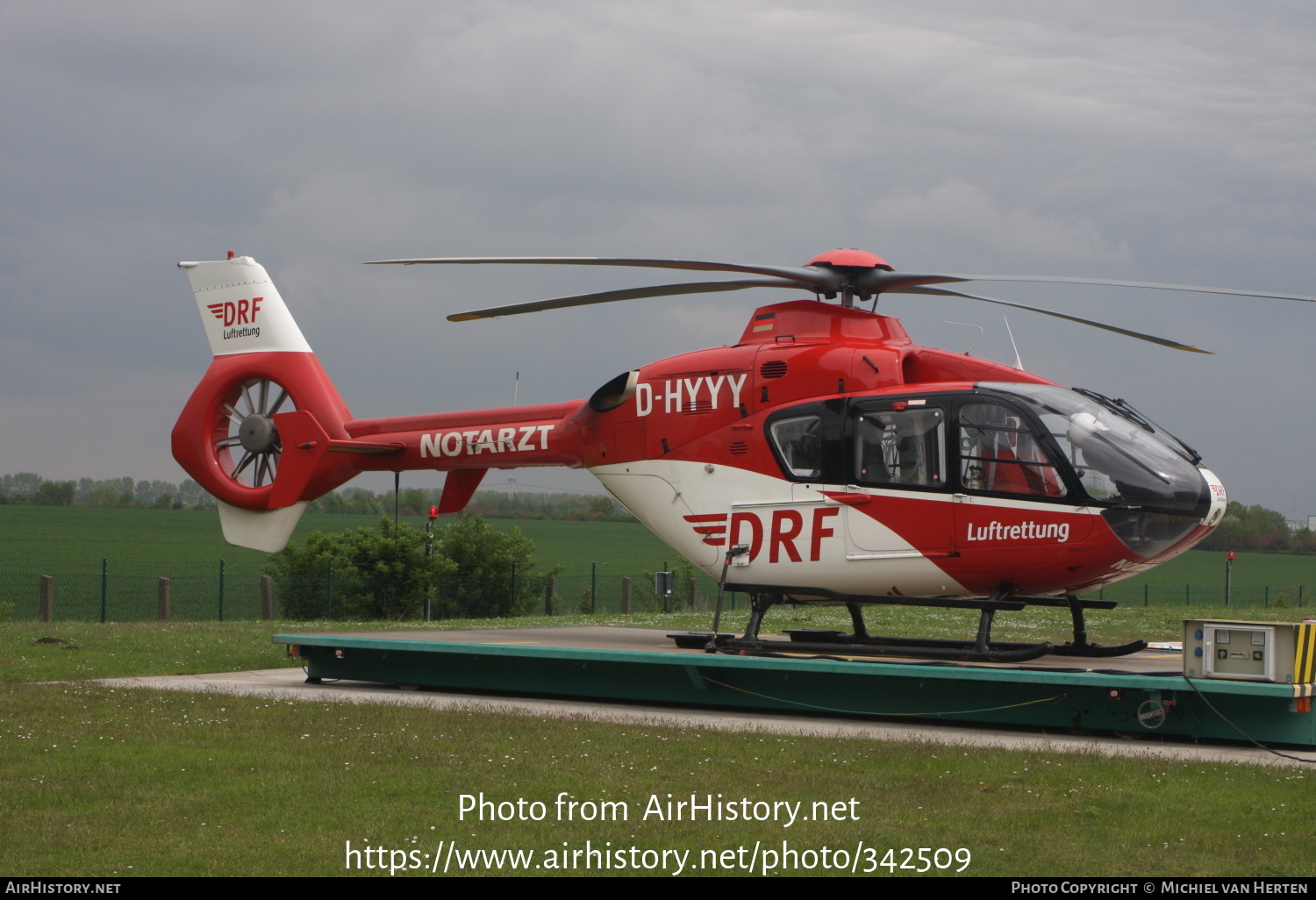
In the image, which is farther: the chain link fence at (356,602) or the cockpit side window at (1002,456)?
the chain link fence at (356,602)

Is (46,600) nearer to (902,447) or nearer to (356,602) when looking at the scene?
(356,602)

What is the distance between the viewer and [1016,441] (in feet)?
38.6

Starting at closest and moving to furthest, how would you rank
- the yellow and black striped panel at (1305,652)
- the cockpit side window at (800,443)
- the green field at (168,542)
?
the yellow and black striped panel at (1305,652), the cockpit side window at (800,443), the green field at (168,542)

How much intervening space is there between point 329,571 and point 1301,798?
22.4 meters

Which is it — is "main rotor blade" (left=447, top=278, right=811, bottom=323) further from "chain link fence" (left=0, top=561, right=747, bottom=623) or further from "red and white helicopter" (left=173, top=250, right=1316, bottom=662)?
"chain link fence" (left=0, top=561, right=747, bottom=623)

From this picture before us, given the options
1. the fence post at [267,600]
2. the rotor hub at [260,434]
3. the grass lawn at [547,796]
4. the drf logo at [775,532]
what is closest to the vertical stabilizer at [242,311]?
the rotor hub at [260,434]

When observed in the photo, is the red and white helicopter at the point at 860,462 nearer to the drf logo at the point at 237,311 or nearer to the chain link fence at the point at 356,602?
the drf logo at the point at 237,311

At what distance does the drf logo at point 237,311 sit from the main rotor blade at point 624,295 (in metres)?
4.60

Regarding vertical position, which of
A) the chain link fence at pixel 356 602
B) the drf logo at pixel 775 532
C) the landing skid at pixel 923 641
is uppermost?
the drf logo at pixel 775 532

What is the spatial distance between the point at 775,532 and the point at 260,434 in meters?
7.43

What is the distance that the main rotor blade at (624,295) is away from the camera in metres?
13.4

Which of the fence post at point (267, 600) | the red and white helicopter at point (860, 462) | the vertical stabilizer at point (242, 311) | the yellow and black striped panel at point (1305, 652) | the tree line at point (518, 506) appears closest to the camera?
the yellow and black striped panel at point (1305, 652)

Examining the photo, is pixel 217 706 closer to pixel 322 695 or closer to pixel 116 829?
pixel 322 695

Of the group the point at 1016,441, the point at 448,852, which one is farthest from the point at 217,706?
the point at 1016,441
